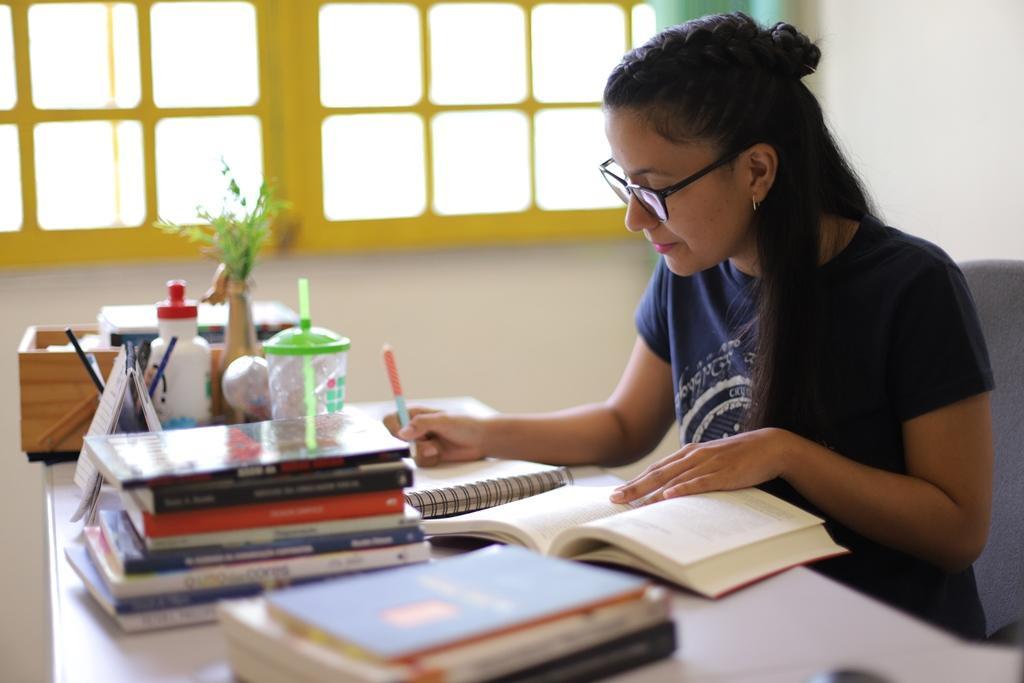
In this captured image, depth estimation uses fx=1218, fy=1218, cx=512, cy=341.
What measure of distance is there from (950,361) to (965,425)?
0.24ft

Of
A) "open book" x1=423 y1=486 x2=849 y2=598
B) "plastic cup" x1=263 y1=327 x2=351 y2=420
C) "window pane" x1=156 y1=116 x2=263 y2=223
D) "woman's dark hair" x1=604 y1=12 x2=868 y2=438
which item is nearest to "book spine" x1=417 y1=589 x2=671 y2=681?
"open book" x1=423 y1=486 x2=849 y2=598

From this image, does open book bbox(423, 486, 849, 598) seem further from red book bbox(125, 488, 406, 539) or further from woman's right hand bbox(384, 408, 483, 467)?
woman's right hand bbox(384, 408, 483, 467)

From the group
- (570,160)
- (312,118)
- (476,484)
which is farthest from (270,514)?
(570,160)

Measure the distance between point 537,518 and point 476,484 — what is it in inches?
8.1

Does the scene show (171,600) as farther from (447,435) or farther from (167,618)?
(447,435)

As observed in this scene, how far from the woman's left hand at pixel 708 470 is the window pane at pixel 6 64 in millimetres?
2166

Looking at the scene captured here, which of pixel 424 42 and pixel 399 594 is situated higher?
pixel 424 42

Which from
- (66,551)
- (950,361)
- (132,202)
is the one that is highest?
(132,202)

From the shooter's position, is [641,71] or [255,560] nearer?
[255,560]

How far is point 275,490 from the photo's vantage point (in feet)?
3.42

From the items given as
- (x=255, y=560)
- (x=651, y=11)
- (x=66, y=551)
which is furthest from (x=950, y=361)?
(x=651, y=11)

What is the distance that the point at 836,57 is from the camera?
3.06 metres

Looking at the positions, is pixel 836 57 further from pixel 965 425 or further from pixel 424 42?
pixel 965 425

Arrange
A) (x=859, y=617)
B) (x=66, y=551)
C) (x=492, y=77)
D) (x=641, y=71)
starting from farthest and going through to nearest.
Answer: (x=492, y=77), (x=641, y=71), (x=66, y=551), (x=859, y=617)
